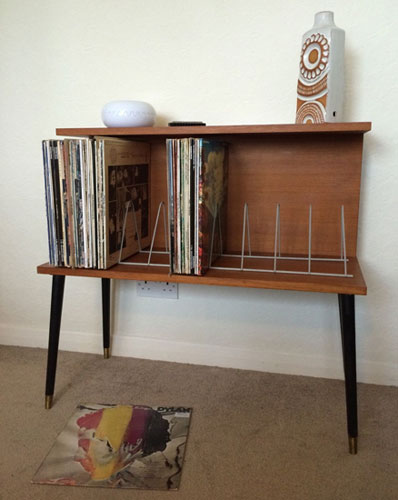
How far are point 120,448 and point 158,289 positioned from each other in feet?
1.93

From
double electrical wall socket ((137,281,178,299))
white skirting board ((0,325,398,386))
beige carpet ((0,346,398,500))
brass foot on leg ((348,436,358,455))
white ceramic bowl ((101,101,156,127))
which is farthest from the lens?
double electrical wall socket ((137,281,178,299))

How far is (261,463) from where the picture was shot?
1130mm

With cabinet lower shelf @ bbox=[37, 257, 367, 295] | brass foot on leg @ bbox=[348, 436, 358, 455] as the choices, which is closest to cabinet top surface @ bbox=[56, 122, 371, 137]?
cabinet lower shelf @ bbox=[37, 257, 367, 295]

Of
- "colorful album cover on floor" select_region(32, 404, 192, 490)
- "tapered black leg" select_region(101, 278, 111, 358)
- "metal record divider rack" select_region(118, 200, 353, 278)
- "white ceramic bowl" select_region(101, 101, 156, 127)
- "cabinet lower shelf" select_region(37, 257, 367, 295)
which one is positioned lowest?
"colorful album cover on floor" select_region(32, 404, 192, 490)

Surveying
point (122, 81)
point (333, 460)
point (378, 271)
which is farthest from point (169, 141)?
point (333, 460)

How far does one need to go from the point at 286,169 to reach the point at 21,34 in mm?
995

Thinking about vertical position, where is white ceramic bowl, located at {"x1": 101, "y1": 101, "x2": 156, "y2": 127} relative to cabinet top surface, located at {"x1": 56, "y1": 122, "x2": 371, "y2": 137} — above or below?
above

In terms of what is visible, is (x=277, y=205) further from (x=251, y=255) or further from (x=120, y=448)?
(x=120, y=448)

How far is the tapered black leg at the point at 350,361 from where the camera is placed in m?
1.11

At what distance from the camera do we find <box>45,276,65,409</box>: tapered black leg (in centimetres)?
130

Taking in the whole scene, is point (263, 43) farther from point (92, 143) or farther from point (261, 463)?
point (261, 463)

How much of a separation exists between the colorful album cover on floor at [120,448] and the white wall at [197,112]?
1.18 feet

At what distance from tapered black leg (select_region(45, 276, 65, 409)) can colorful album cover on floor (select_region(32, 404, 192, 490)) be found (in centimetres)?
10

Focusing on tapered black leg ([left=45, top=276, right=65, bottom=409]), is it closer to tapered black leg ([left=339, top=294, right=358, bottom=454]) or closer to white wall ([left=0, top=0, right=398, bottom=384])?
white wall ([left=0, top=0, right=398, bottom=384])
